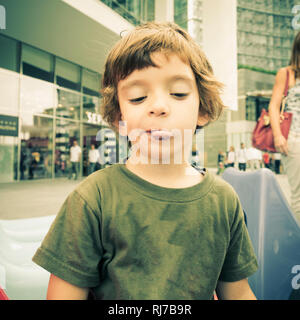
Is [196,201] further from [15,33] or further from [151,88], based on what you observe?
[15,33]

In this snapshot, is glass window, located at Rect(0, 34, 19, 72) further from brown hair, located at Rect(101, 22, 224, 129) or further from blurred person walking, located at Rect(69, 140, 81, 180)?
blurred person walking, located at Rect(69, 140, 81, 180)

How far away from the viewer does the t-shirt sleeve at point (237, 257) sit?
0.50 metres

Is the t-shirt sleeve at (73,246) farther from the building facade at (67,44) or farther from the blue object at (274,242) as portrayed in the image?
the blue object at (274,242)

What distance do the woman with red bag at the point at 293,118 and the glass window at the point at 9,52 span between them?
4.87 ft

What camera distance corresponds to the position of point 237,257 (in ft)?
A: 1.66

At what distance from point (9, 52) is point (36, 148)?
145 inches

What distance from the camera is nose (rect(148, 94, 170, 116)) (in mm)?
411

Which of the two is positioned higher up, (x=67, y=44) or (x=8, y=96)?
(x=8, y=96)

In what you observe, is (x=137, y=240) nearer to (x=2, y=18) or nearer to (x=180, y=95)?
(x=180, y=95)

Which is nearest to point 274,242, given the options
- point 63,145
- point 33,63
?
point 33,63

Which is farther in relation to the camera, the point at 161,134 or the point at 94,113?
the point at 94,113

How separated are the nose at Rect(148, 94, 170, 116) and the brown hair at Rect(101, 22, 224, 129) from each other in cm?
7

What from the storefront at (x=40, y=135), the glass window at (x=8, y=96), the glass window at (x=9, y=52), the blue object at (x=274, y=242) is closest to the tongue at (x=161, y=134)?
the blue object at (x=274, y=242)

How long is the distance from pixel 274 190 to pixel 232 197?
42 cm
